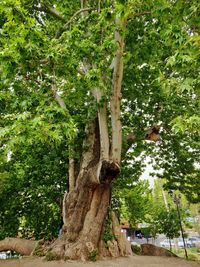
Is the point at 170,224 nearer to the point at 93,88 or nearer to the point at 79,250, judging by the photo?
the point at 79,250

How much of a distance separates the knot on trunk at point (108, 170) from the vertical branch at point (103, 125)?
29cm

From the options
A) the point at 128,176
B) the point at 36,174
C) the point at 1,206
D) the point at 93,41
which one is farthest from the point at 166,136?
the point at 1,206

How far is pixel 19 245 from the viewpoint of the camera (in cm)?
1177

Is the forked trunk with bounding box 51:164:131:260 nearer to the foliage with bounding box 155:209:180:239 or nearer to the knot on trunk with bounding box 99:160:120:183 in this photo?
the knot on trunk with bounding box 99:160:120:183

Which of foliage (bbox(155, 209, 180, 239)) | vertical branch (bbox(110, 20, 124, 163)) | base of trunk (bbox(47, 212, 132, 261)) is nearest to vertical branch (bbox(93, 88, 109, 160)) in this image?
vertical branch (bbox(110, 20, 124, 163))

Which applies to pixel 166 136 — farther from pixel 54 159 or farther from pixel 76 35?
pixel 76 35

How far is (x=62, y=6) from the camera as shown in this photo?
11.1 m

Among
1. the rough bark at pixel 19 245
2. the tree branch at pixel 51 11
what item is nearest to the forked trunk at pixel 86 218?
the rough bark at pixel 19 245

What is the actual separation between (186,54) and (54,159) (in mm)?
8885

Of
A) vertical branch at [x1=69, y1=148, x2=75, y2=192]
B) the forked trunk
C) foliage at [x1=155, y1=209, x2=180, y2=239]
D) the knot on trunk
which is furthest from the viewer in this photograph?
foliage at [x1=155, y1=209, x2=180, y2=239]

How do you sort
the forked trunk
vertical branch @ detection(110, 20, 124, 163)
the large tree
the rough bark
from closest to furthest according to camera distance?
the large tree
the forked trunk
vertical branch @ detection(110, 20, 124, 163)
the rough bark

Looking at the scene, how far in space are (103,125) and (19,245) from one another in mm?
6033

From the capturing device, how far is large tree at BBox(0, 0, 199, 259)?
5.71 m

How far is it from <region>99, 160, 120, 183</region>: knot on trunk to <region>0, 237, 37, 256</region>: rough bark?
4.29m
